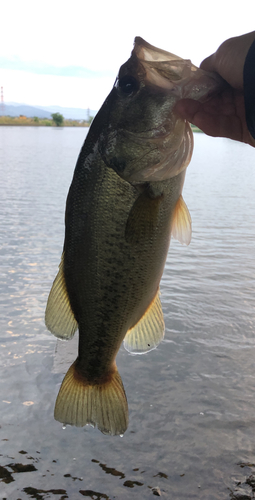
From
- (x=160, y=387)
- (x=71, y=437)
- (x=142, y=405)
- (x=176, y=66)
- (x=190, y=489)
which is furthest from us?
(x=160, y=387)

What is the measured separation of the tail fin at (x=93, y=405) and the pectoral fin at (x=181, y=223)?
99 centimetres

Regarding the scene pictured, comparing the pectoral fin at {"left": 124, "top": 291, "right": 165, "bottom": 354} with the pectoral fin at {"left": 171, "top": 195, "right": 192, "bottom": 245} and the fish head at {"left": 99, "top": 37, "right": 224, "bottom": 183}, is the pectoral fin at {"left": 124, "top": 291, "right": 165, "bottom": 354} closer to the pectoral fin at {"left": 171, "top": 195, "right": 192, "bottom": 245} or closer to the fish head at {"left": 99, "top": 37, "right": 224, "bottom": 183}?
the pectoral fin at {"left": 171, "top": 195, "right": 192, "bottom": 245}

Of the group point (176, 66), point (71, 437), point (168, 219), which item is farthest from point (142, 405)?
point (176, 66)

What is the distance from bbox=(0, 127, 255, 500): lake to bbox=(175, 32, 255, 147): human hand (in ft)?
8.70

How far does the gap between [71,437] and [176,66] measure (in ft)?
10.2

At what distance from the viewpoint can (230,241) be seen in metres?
10.4

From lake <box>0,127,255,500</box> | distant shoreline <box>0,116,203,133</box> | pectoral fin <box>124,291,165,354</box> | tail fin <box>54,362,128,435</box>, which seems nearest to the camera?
tail fin <box>54,362,128,435</box>

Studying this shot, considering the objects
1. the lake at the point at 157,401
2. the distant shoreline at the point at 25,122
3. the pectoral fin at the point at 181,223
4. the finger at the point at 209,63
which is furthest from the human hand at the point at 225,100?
the distant shoreline at the point at 25,122

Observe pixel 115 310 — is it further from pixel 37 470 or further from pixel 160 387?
pixel 160 387

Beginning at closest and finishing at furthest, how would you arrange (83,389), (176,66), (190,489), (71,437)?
(176,66), (83,389), (190,489), (71,437)

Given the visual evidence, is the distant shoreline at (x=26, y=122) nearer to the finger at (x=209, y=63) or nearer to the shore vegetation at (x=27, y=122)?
the shore vegetation at (x=27, y=122)

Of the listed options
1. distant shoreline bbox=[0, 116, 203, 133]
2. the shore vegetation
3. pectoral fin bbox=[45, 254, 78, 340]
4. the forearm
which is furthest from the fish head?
the shore vegetation

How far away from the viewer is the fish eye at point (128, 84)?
2.14 m

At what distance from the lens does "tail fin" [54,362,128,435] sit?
8.26 feet
